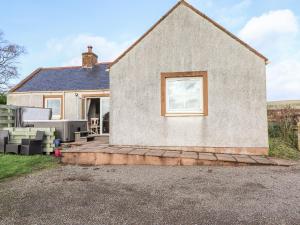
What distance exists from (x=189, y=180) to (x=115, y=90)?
5.14m

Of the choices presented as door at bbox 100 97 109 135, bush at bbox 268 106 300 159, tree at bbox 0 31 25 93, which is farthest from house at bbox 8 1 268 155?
tree at bbox 0 31 25 93

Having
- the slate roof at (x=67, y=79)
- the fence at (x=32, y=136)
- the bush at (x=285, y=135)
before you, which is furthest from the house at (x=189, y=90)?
the slate roof at (x=67, y=79)

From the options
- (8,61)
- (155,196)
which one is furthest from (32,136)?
(8,61)

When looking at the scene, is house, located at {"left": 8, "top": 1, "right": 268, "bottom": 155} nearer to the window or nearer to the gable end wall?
the gable end wall

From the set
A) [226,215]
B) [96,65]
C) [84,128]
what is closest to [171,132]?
[226,215]

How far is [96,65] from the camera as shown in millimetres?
21203

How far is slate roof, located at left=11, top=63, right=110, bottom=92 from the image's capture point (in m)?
18.2

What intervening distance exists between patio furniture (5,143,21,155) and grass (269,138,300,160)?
1001 centimetres

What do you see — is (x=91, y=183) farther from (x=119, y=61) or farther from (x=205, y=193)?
(x=119, y=61)

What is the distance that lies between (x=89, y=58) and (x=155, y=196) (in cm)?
1751

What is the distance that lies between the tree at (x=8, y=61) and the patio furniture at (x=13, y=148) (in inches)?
1016

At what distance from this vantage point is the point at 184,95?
9.57 m

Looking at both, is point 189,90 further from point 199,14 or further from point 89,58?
point 89,58

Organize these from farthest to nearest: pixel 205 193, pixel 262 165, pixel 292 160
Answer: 1. pixel 292 160
2. pixel 262 165
3. pixel 205 193
